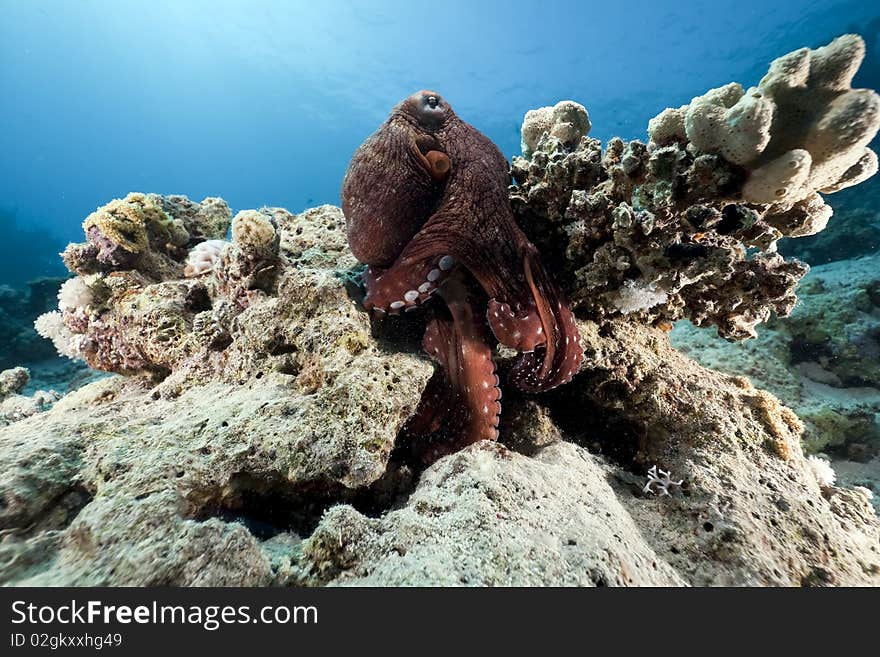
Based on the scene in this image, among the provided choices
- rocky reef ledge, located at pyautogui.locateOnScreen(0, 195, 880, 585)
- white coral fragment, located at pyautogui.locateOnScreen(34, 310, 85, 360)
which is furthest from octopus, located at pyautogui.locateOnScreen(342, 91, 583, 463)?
white coral fragment, located at pyautogui.locateOnScreen(34, 310, 85, 360)

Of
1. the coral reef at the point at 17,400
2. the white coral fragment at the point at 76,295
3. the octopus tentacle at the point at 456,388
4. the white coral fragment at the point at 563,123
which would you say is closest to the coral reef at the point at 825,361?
the white coral fragment at the point at 563,123

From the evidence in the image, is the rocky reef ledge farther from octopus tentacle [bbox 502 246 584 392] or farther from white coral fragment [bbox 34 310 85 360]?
octopus tentacle [bbox 502 246 584 392]

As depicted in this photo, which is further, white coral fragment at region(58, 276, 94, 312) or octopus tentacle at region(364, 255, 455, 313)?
white coral fragment at region(58, 276, 94, 312)

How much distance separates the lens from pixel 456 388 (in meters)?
2.64

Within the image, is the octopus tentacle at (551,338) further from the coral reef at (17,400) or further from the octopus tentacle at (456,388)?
the coral reef at (17,400)

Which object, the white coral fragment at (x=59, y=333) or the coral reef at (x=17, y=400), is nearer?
the coral reef at (x=17, y=400)

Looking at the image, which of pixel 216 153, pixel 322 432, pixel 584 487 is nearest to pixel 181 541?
pixel 322 432

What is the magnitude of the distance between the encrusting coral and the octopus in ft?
0.13

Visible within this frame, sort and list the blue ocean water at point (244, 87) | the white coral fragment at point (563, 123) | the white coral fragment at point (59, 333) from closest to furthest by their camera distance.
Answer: the white coral fragment at point (563, 123) < the white coral fragment at point (59, 333) < the blue ocean water at point (244, 87)

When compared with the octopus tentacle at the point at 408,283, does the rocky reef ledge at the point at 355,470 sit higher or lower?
lower

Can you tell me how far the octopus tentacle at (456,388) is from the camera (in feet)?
8.32

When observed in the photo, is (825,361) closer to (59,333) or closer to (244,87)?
(59,333)

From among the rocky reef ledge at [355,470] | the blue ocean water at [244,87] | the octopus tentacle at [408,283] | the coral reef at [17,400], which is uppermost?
the blue ocean water at [244,87]

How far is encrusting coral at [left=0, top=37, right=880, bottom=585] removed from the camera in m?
1.44
